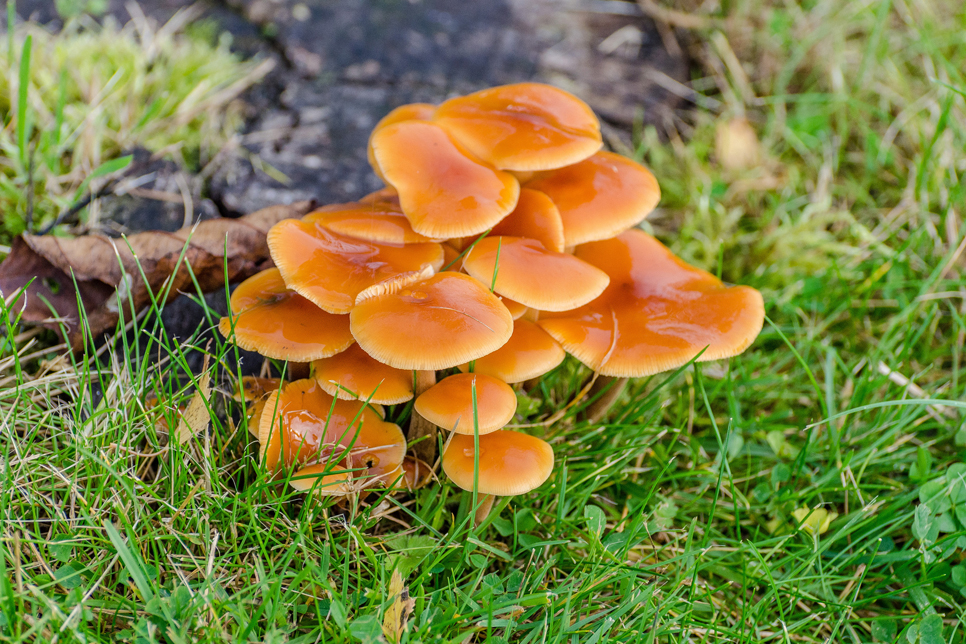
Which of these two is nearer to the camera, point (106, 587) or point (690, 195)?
point (106, 587)

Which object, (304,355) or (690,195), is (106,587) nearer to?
(304,355)

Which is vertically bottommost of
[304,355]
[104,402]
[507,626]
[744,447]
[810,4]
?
[744,447]

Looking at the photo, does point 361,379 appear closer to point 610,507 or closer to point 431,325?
point 431,325

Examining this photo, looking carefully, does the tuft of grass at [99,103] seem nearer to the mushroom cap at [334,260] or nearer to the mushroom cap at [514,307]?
the mushroom cap at [334,260]

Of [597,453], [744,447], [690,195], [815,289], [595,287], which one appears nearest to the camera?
[595,287]

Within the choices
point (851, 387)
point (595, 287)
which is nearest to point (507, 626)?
point (595, 287)

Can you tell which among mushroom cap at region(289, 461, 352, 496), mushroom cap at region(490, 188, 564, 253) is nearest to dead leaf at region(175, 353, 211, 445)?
mushroom cap at region(289, 461, 352, 496)

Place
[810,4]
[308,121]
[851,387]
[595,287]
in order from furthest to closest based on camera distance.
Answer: [810,4], [308,121], [851,387], [595,287]

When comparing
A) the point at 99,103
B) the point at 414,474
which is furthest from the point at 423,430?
the point at 99,103
